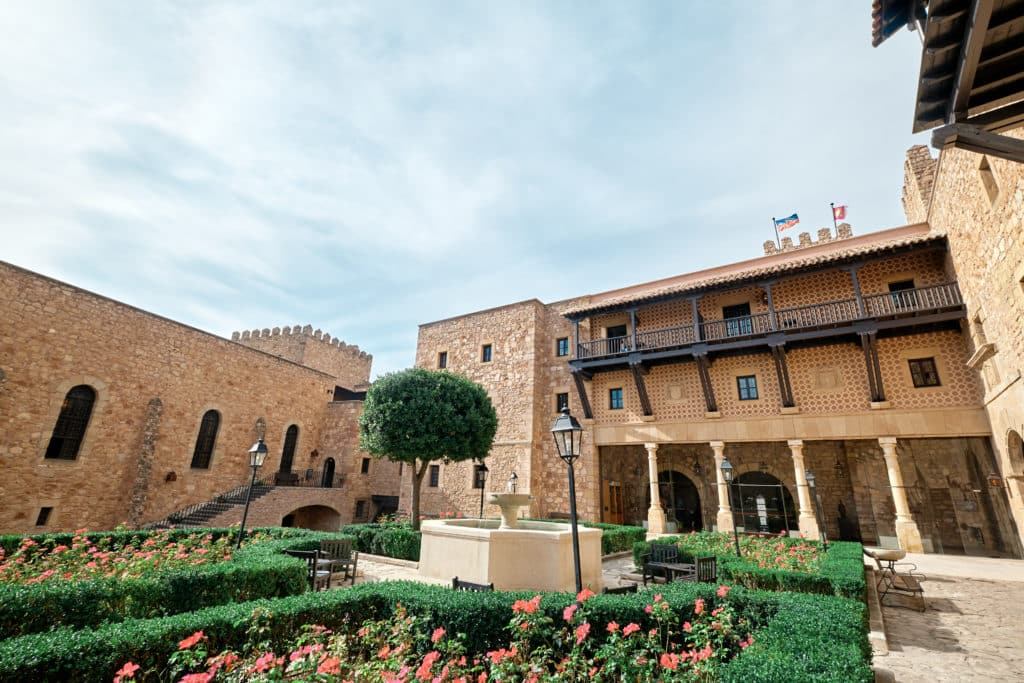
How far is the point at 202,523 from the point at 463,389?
10.2m

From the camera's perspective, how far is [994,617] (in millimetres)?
6957

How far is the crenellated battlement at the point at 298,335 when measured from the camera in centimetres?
2812

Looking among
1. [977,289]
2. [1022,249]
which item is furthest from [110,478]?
[977,289]

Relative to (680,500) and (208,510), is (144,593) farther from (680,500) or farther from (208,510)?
(680,500)

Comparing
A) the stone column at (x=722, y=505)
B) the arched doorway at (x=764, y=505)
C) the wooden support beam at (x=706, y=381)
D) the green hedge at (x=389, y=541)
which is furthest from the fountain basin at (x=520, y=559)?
the arched doorway at (x=764, y=505)

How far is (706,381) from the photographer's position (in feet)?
50.6

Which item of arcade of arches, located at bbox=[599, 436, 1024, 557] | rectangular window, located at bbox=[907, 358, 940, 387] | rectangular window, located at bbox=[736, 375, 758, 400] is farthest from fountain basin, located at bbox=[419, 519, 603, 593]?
rectangular window, located at bbox=[907, 358, 940, 387]

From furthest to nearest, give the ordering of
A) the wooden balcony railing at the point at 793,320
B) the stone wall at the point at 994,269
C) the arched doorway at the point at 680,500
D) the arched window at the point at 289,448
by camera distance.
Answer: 1. the arched window at the point at 289,448
2. the arched doorway at the point at 680,500
3. the wooden balcony railing at the point at 793,320
4. the stone wall at the point at 994,269

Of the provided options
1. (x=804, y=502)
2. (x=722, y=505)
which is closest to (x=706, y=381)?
(x=722, y=505)

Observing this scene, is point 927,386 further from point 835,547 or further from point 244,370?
point 244,370

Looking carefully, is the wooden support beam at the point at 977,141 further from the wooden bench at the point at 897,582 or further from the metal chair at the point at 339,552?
the metal chair at the point at 339,552

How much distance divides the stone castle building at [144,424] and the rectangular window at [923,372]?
70.7 ft

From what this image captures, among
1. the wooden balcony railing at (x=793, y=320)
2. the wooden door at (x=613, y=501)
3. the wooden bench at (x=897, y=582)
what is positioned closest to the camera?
the wooden bench at (x=897, y=582)

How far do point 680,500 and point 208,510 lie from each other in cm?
1878
